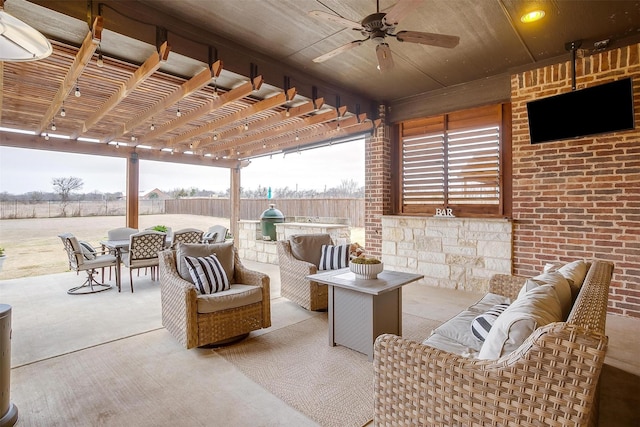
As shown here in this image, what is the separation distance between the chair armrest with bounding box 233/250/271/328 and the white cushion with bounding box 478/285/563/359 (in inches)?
83.9

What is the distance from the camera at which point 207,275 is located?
3.07 metres

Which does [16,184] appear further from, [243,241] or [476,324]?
[476,324]

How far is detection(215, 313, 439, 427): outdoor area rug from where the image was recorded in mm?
2002

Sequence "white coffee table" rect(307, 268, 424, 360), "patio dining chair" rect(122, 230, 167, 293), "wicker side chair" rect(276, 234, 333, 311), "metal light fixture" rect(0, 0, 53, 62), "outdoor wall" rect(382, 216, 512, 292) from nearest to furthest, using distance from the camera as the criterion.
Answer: "metal light fixture" rect(0, 0, 53, 62), "white coffee table" rect(307, 268, 424, 360), "wicker side chair" rect(276, 234, 333, 311), "outdoor wall" rect(382, 216, 512, 292), "patio dining chair" rect(122, 230, 167, 293)

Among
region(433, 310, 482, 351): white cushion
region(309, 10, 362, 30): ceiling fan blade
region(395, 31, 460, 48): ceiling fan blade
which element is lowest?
region(433, 310, 482, 351): white cushion

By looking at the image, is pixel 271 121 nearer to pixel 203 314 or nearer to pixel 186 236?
pixel 186 236

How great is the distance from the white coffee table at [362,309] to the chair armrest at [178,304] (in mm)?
1087

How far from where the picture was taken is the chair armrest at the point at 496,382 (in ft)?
3.14

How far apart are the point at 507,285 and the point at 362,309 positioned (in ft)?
4.56

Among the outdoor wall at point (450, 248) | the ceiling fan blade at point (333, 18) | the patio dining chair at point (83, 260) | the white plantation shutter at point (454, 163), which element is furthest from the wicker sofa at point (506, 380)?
the patio dining chair at point (83, 260)

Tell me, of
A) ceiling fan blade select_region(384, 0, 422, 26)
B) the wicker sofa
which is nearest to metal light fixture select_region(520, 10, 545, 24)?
ceiling fan blade select_region(384, 0, 422, 26)

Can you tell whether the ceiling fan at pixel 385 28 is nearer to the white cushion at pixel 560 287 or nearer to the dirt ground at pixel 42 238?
the white cushion at pixel 560 287

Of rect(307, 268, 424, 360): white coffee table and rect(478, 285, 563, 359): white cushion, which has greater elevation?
rect(478, 285, 563, 359): white cushion

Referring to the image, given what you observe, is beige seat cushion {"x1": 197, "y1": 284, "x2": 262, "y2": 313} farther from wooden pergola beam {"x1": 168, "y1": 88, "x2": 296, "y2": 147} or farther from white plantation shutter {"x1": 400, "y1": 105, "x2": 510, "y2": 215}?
white plantation shutter {"x1": 400, "y1": 105, "x2": 510, "y2": 215}
